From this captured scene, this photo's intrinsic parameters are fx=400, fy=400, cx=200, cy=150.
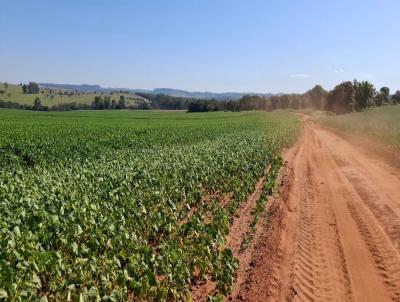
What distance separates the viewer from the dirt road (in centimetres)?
730

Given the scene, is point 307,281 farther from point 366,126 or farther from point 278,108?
point 278,108

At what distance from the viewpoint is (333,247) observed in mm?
9438

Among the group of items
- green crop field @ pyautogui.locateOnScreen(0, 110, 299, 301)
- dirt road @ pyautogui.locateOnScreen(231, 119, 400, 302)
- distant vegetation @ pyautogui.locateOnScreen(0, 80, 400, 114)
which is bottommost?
dirt road @ pyautogui.locateOnScreen(231, 119, 400, 302)

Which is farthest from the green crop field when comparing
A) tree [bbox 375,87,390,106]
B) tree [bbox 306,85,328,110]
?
tree [bbox 306,85,328,110]

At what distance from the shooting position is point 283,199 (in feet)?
46.3

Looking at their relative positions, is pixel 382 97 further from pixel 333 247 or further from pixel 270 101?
Result: pixel 333 247

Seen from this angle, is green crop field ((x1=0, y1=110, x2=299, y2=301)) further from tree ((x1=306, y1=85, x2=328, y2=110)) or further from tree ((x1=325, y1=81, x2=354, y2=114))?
tree ((x1=306, y1=85, x2=328, y2=110))

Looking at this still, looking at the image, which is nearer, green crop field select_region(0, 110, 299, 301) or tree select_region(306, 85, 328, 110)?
green crop field select_region(0, 110, 299, 301)

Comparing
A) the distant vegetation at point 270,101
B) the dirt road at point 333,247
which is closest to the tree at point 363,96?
the distant vegetation at point 270,101

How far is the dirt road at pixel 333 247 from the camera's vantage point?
730cm

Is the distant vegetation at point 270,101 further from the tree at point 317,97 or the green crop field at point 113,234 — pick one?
the green crop field at point 113,234

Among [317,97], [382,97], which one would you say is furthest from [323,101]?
[382,97]

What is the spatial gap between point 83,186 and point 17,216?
2.77 m

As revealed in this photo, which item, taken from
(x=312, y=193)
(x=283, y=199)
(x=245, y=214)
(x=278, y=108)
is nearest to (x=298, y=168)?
(x=312, y=193)
